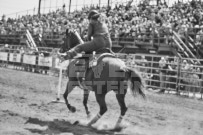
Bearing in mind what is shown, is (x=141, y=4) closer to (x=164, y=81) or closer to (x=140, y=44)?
(x=140, y=44)

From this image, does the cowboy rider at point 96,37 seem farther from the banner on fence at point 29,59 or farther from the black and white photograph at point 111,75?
the banner on fence at point 29,59

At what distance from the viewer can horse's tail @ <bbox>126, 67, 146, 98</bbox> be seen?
6.40 m

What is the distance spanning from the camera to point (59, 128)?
18.9ft

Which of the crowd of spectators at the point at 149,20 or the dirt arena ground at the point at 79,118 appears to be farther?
the crowd of spectators at the point at 149,20

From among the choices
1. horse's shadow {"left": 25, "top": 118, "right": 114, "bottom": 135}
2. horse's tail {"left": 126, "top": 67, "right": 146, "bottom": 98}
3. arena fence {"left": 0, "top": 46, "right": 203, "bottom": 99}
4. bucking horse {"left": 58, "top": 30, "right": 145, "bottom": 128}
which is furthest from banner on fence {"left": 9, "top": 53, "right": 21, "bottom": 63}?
horse's tail {"left": 126, "top": 67, "right": 146, "bottom": 98}

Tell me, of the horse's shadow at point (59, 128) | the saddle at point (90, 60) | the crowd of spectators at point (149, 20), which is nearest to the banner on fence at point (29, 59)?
the crowd of spectators at point (149, 20)

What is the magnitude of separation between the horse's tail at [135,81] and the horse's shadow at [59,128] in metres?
1.11

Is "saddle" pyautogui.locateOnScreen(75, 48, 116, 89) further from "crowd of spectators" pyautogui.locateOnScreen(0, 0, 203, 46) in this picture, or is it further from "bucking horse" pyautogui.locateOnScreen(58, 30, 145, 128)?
"crowd of spectators" pyautogui.locateOnScreen(0, 0, 203, 46)

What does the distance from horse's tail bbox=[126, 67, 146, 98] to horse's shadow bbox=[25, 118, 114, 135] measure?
1111 mm

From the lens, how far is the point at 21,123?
5.84 metres

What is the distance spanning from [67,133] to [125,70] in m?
1.86

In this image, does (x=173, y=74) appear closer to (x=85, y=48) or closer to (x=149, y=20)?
(x=149, y=20)

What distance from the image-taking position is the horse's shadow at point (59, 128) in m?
5.48

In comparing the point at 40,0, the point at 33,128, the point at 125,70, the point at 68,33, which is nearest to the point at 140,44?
the point at 68,33
